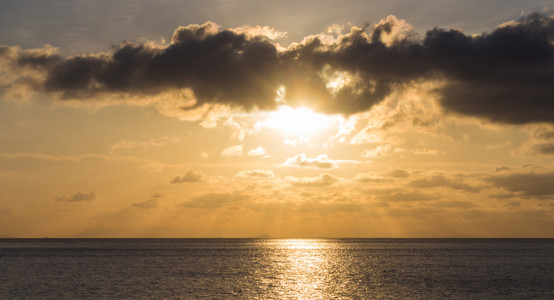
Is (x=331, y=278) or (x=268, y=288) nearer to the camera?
(x=268, y=288)

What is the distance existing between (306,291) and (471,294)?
74.0 ft

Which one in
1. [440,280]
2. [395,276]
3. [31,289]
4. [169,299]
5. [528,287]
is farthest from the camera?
[395,276]

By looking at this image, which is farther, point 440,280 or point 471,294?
point 440,280

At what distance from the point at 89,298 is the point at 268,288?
82.8ft

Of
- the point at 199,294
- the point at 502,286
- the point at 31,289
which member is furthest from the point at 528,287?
the point at 31,289

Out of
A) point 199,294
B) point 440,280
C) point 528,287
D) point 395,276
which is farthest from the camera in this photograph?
point 395,276

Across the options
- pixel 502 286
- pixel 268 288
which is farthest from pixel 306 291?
pixel 502 286

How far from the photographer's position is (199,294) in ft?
227

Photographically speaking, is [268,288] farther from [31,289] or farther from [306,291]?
[31,289]

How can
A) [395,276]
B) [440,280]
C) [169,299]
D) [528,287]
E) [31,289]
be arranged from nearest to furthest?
[169,299] → [31,289] → [528,287] → [440,280] → [395,276]

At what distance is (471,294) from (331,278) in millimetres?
29035

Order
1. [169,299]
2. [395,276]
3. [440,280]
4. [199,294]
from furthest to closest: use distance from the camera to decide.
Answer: [395,276] < [440,280] < [199,294] < [169,299]

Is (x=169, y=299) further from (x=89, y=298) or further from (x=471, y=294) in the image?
(x=471, y=294)

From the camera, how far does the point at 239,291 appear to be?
72250 mm
